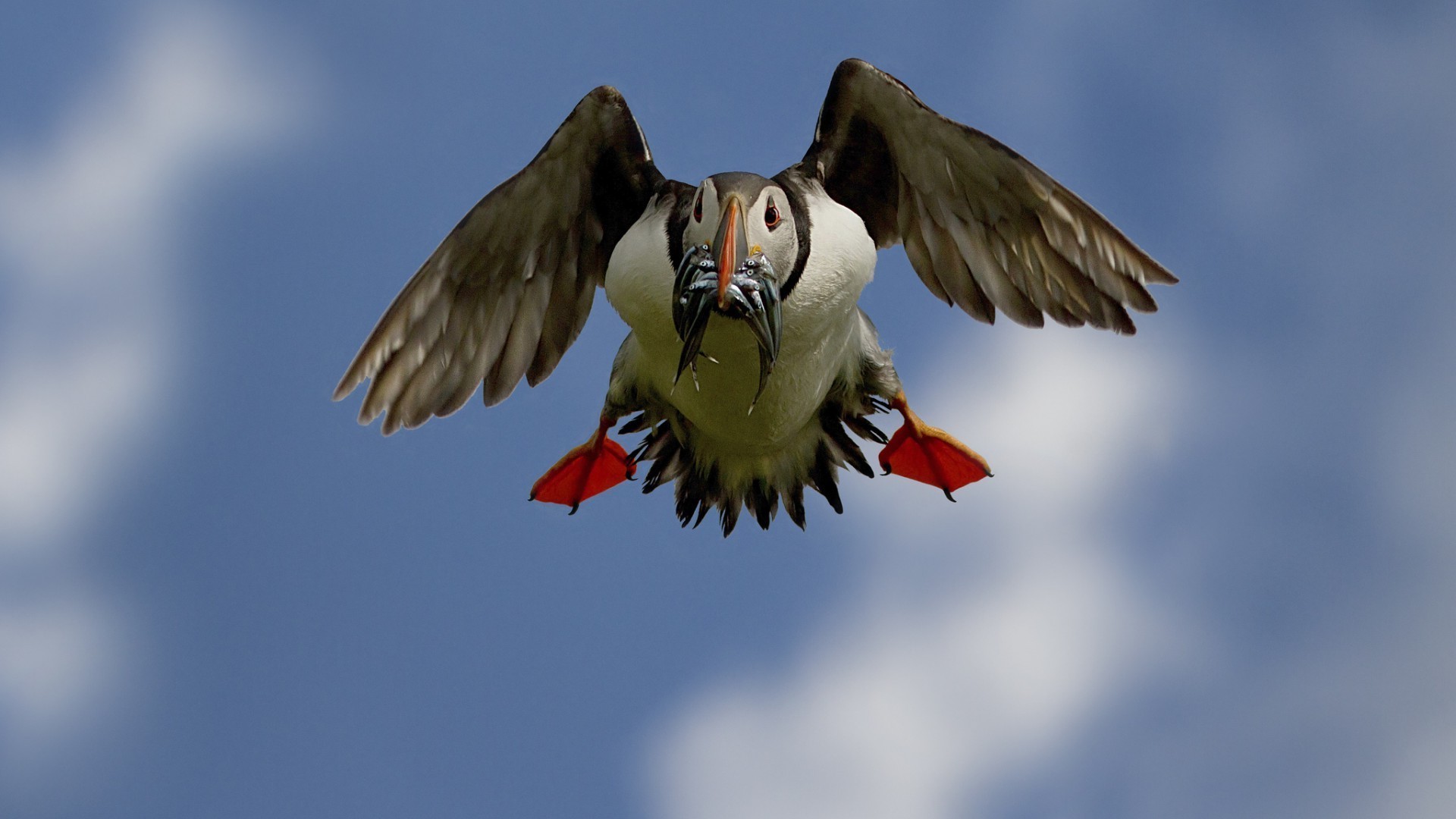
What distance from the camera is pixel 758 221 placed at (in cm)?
712

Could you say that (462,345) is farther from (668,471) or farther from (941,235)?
(941,235)

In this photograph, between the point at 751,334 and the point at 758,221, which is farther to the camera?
the point at 751,334

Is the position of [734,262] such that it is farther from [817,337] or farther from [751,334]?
[817,337]

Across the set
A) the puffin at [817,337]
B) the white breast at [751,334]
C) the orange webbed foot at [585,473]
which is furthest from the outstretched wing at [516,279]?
the white breast at [751,334]

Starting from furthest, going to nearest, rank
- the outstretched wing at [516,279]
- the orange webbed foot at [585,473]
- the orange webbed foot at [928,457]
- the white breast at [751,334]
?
the orange webbed foot at [585,473] < the orange webbed foot at [928,457] < the outstretched wing at [516,279] < the white breast at [751,334]

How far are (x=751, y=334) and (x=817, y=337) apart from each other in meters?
0.54

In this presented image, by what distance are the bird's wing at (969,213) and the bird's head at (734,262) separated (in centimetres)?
114

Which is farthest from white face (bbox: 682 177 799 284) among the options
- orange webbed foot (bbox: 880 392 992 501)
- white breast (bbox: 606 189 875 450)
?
orange webbed foot (bbox: 880 392 992 501)

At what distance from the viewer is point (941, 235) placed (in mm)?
8984

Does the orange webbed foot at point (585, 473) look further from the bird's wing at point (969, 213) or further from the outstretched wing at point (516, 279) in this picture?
the bird's wing at point (969, 213)

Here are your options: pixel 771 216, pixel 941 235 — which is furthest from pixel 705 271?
pixel 941 235

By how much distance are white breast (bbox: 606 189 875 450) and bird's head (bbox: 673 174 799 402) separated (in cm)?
26

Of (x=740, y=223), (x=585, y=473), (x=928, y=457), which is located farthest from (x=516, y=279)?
(x=928, y=457)

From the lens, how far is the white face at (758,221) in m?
7.07
